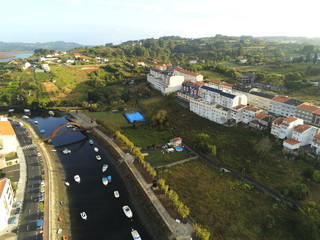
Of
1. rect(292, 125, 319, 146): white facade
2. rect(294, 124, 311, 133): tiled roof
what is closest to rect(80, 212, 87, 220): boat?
rect(292, 125, 319, 146): white facade

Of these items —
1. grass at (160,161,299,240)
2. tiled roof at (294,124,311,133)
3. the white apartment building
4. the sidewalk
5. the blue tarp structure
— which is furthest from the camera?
the blue tarp structure

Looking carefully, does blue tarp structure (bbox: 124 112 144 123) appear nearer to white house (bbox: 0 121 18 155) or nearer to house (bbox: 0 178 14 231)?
white house (bbox: 0 121 18 155)

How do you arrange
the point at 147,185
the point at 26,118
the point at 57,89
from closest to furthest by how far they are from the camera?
the point at 147,185 < the point at 26,118 < the point at 57,89

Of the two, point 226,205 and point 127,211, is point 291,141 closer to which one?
point 226,205

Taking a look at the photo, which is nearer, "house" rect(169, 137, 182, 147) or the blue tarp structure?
"house" rect(169, 137, 182, 147)

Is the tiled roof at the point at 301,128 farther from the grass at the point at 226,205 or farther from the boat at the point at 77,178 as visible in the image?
the boat at the point at 77,178

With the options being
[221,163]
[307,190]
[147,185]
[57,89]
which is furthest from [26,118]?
[307,190]

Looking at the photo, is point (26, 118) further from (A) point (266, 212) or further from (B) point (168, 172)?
(A) point (266, 212)
